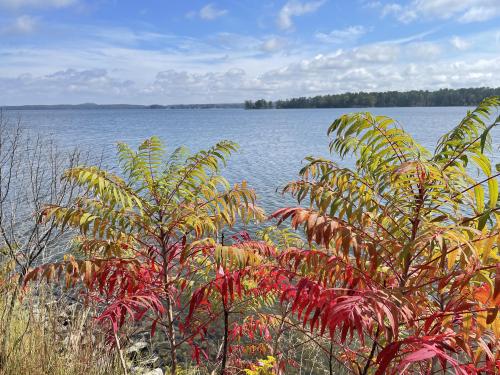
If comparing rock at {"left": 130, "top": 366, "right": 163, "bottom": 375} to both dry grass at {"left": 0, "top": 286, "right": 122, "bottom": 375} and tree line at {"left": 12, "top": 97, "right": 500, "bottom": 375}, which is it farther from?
tree line at {"left": 12, "top": 97, "right": 500, "bottom": 375}

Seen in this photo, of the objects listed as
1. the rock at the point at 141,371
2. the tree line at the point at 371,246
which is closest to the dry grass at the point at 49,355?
the tree line at the point at 371,246

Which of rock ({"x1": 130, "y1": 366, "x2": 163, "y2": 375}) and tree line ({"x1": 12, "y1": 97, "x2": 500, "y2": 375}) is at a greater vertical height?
tree line ({"x1": 12, "y1": 97, "x2": 500, "y2": 375})

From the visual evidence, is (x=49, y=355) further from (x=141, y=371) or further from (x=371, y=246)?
(x=371, y=246)

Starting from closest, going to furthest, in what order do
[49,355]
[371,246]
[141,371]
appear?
[371,246]
[49,355]
[141,371]

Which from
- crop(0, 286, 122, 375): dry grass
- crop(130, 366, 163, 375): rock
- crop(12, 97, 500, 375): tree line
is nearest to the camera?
crop(12, 97, 500, 375): tree line

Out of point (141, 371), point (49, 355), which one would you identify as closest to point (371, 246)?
point (49, 355)

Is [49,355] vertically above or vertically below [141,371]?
above

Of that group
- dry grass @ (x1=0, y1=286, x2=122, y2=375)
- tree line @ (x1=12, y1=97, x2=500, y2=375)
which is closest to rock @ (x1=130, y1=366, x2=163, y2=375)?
dry grass @ (x1=0, y1=286, x2=122, y2=375)

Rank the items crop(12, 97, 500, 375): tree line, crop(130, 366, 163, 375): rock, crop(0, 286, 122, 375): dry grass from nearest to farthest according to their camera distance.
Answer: crop(12, 97, 500, 375): tree line
crop(0, 286, 122, 375): dry grass
crop(130, 366, 163, 375): rock

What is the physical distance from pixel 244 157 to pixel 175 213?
107 ft

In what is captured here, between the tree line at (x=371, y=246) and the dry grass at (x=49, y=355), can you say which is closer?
the tree line at (x=371, y=246)

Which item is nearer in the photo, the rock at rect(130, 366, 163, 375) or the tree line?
the tree line

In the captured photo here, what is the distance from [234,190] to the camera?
13.5ft

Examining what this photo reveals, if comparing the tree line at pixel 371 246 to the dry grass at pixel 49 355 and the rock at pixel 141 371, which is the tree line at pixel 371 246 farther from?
the rock at pixel 141 371
